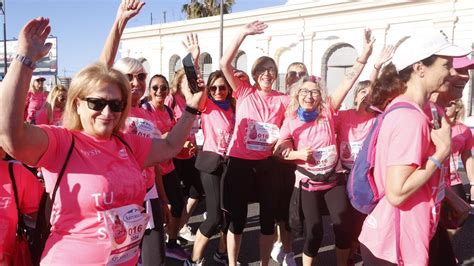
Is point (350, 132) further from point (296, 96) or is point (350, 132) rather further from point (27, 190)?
point (27, 190)

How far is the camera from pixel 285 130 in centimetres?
387

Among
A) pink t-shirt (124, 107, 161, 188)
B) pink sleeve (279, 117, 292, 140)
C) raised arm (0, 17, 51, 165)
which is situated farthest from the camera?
pink sleeve (279, 117, 292, 140)

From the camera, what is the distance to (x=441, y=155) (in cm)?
190

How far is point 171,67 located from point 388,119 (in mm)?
31057

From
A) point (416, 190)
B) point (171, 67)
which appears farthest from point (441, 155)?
point (171, 67)

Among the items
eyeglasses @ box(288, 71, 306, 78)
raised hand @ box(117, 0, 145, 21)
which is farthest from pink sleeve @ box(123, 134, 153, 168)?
eyeglasses @ box(288, 71, 306, 78)

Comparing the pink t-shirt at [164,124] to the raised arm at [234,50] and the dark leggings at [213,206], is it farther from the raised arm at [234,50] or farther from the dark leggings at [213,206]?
the raised arm at [234,50]

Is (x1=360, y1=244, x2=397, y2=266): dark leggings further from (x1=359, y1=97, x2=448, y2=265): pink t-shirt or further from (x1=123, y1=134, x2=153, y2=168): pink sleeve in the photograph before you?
(x1=123, y1=134, x2=153, y2=168): pink sleeve

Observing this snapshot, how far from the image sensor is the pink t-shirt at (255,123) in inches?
154

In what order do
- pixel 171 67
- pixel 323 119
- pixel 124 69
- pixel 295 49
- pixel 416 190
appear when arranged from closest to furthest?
pixel 416 190 < pixel 124 69 < pixel 323 119 < pixel 295 49 < pixel 171 67

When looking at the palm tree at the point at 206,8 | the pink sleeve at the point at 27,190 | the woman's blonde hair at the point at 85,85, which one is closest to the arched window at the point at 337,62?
the palm tree at the point at 206,8

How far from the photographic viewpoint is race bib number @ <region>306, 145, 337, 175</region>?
3.67 m

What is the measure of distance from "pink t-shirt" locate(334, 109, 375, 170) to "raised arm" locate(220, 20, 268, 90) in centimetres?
107

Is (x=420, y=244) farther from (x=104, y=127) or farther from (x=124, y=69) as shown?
(x=124, y=69)
